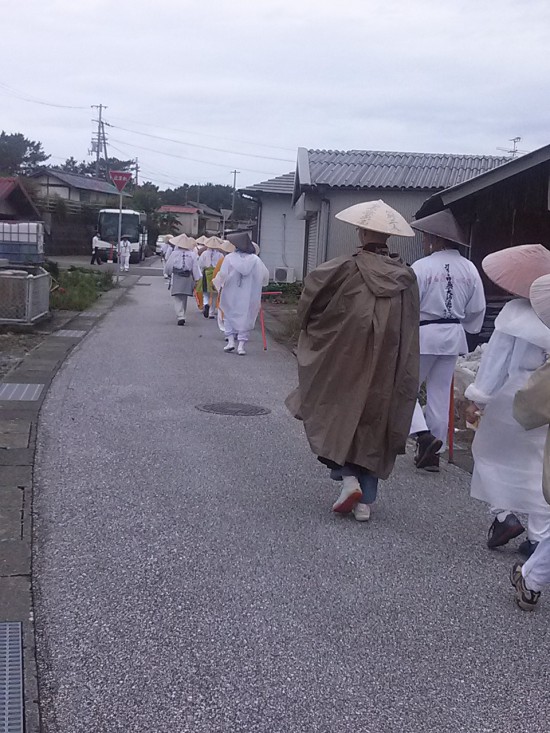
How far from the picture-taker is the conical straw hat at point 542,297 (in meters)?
3.62

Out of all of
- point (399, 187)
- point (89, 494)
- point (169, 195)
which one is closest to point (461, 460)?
point (89, 494)

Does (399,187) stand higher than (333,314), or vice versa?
(399,187)

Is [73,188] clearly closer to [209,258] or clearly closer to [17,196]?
[17,196]

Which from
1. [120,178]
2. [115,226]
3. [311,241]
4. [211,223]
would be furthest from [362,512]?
[211,223]

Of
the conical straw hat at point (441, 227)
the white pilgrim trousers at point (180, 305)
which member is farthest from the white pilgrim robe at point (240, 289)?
the conical straw hat at point (441, 227)

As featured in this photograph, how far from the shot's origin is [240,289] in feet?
45.6

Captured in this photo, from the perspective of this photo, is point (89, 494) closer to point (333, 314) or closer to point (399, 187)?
point (333, 314)

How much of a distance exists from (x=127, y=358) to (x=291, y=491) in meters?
6.63

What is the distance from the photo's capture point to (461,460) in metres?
7.33

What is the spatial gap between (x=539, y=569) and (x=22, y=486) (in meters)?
3.50

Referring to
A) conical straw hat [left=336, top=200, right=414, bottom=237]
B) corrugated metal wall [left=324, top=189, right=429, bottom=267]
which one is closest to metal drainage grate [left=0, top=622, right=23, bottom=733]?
conical straw hat [left=336, top=200, right=414, bottom=237]

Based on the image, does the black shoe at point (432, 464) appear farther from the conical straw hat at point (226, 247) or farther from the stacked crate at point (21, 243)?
the conical straw hat at point (226, 247)

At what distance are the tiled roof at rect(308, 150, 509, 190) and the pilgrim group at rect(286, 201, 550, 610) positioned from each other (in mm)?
14054

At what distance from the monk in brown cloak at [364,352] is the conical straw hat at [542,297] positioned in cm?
160
